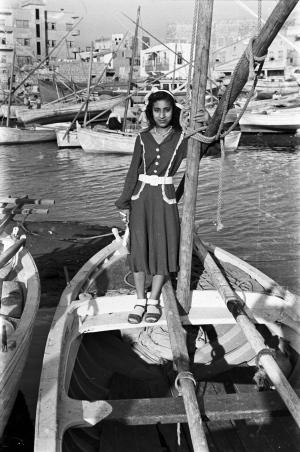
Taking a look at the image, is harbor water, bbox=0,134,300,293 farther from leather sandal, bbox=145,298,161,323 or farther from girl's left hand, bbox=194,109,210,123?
leather sandal, bbox=145,298,161,323

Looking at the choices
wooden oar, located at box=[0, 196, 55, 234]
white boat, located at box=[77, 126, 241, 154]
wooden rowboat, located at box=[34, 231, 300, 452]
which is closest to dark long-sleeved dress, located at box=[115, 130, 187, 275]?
wooden rowboat, located at box=[34, 231, 300, 452]

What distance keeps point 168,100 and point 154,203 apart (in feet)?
2.49

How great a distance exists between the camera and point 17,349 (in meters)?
3.18

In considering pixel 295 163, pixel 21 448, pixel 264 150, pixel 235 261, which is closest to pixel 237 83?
pixel 235 261

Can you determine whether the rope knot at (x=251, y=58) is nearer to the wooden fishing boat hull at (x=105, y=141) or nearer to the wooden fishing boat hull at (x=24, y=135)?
the wooden fishing boat hull at (x=105, y=141)

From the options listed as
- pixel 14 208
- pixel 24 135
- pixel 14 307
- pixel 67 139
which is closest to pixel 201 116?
pixel 14 307

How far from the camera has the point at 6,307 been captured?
3.95 metres

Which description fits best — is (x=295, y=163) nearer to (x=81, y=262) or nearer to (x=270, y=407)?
(x=81, y=262)

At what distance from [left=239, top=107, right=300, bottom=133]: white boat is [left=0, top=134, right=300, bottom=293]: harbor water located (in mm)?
1127

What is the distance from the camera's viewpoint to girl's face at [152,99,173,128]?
11.3 ft

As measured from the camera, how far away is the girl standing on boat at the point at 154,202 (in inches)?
141

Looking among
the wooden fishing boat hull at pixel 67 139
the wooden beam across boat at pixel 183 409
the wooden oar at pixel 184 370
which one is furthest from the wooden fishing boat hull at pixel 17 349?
the wooden fishing boat hull at pixel 67 139

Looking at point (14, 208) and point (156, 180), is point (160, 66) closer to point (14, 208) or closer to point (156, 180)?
point (14, 208)

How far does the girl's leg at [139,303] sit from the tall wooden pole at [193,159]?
0.94 ft
